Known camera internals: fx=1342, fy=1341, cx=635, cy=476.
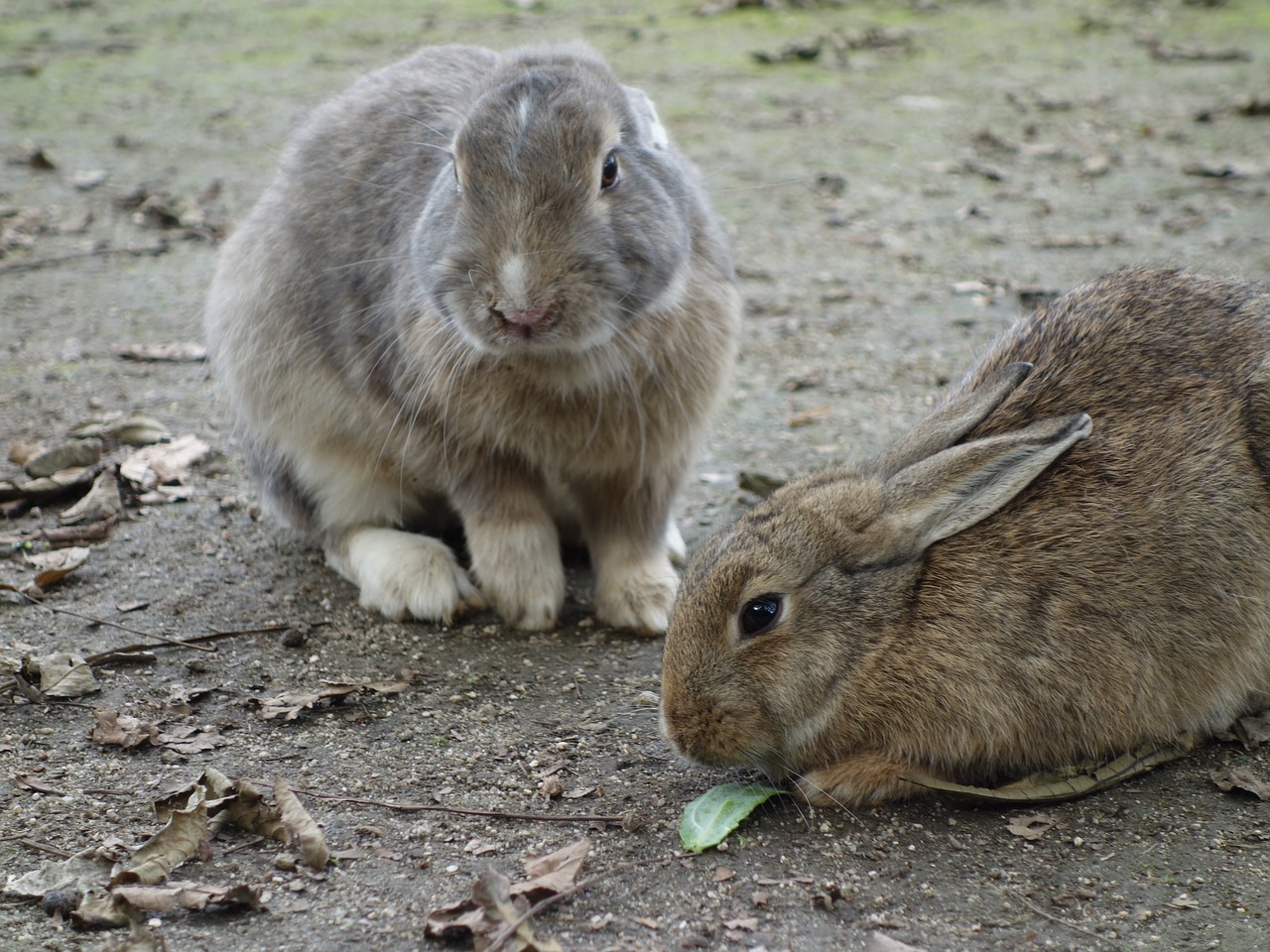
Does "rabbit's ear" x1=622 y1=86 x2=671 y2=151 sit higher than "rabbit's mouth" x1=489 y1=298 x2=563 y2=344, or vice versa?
"rabbit's ear" x1=622 y1=86 x2=671 y2=151

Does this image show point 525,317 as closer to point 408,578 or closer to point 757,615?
point 757,615

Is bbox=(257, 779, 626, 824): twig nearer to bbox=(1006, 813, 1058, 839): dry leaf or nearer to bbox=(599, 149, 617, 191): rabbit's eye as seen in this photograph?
bbox=(1006, 813, 1058, 839): dry leaf

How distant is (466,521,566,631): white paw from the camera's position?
4676mm

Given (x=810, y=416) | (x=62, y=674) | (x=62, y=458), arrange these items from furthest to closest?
(x=810, y=416) < (x=62, y=458) < (x=62, y=674)

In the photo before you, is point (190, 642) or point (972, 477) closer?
point (972, 477)

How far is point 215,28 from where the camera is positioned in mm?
14094

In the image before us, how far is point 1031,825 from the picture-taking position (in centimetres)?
341

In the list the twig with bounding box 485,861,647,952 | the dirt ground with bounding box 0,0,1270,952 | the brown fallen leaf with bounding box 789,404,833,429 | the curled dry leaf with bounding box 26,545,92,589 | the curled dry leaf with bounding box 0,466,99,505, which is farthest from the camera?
the brown fallen leaf with bounding box 789,404,833,429

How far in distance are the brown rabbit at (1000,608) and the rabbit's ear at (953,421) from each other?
0.48ft

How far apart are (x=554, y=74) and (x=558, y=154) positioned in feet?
1.28

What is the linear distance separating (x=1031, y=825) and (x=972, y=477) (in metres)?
0.91

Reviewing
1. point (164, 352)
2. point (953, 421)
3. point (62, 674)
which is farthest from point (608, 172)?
point (164, 352)

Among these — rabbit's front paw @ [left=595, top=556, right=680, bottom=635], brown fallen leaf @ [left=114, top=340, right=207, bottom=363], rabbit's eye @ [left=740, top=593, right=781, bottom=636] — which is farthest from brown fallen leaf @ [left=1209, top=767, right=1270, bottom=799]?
brown fallen leaf @ [left=114, top=340, right=207, bottom=363]

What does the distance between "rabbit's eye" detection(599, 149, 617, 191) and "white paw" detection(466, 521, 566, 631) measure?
1.26 metres
